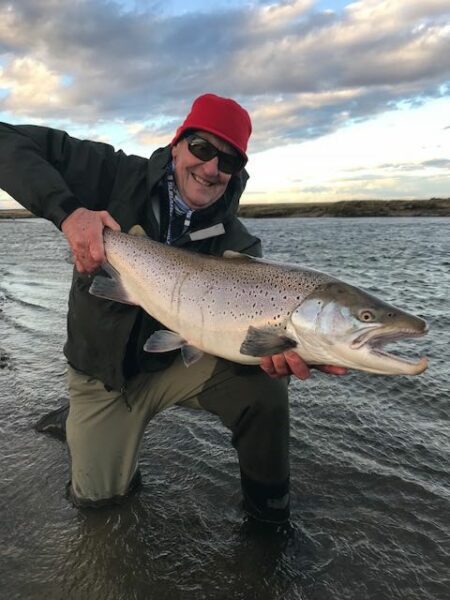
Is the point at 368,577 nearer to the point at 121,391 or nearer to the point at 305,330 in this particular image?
the point at 305,330

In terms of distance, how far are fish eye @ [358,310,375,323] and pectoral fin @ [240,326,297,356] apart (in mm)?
424

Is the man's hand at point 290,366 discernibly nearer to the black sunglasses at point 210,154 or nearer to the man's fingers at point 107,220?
the man's fingers at point 107,220

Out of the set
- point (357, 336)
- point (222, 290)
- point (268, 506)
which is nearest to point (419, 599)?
point (268, 506)

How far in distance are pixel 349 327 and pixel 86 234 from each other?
69.6 inches

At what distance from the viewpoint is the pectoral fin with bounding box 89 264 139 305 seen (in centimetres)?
371

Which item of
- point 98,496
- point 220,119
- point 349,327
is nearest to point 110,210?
point 220,119

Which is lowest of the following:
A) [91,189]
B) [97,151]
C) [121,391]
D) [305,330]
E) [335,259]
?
[335,259]

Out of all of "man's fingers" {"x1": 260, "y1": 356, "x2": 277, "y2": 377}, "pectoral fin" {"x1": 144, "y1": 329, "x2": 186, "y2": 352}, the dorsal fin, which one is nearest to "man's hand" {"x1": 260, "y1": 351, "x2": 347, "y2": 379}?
"man's fingers" {"x1": 260, "y1": 356, "x2": 277, "y2": 377}

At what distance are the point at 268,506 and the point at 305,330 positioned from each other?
1.48 metres

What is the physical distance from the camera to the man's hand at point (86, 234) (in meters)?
3.43

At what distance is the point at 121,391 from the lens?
4.03 meters

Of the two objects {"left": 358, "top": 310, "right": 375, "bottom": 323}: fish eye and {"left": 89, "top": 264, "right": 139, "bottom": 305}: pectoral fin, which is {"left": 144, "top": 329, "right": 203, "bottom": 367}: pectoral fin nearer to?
{"left": 89, "top": 264, "right": 139, "bottom": 305}: pectoral fin

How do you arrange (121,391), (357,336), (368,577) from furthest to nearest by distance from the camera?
(121,391) → (368,577) → (357,336)

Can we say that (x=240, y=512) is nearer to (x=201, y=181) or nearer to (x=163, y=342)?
(x=163, y=342)
